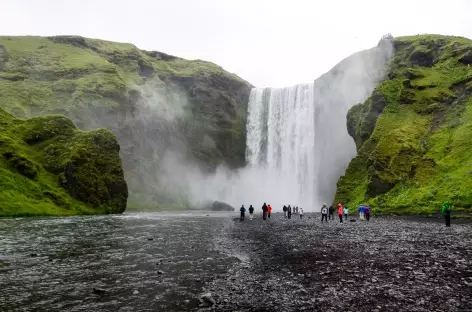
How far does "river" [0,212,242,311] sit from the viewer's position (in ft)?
36.6

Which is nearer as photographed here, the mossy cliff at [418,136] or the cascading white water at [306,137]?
the mossy cliff at [418,136]

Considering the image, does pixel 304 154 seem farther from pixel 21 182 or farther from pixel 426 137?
pixel 21 182

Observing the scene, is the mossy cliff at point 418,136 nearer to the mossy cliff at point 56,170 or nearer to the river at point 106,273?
the river at point 106,273

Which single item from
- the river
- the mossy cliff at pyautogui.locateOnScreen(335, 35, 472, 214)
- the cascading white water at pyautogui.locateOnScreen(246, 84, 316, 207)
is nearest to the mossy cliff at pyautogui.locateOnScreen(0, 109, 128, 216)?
the river

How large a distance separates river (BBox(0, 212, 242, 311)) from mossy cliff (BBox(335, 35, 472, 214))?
38.5m

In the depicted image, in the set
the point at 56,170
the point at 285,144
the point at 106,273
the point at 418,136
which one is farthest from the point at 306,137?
the point at 106,273

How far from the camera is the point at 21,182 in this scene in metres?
60.0

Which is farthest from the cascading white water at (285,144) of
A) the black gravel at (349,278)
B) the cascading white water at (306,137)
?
the black gravel at (349,278)

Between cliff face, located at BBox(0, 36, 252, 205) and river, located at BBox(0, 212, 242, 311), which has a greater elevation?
cliff face, located at BBox(0, 36, 252, 205)

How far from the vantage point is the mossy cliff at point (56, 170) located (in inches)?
2292

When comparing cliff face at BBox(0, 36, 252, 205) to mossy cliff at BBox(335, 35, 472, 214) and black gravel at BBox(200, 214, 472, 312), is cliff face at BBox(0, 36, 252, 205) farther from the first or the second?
black gravel at BBox(200, 214, 472, 312)

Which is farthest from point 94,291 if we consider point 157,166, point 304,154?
point 157,166

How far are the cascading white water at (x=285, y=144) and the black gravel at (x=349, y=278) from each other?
81529mm

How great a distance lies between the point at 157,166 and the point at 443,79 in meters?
85.9
